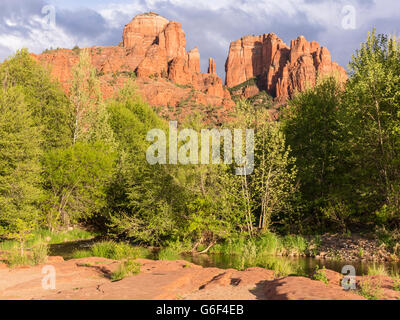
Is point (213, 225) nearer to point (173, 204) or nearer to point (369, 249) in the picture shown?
point (173, 204)

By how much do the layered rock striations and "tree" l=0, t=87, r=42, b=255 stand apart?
133 meters

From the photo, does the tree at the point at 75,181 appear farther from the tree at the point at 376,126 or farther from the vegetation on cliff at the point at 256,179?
the tree at the point at 376,126

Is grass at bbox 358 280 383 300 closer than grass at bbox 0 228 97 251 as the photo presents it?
Result: Yes

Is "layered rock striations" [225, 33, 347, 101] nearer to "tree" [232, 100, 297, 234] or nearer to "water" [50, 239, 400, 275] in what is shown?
"tree" [232, 100, 297, 234]

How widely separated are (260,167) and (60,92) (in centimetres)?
2237

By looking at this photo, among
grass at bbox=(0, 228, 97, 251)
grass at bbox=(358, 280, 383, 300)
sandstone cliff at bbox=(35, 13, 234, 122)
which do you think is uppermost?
sandstone cliff at bbox=(35, 13, 234, 122)

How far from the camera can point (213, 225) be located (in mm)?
19734

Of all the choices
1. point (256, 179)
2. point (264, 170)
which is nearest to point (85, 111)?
point (256, 179)

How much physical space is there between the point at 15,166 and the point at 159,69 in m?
149

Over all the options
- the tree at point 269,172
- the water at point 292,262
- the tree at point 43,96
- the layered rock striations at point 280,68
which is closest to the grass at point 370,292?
the water at point 292,262

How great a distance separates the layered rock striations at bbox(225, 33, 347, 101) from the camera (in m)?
158

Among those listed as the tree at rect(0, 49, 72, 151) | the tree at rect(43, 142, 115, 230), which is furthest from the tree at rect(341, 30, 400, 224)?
the tree at rect(0, 49, 72, 151)

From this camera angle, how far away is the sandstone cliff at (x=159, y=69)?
13512 cm

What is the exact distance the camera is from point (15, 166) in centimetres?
2056
